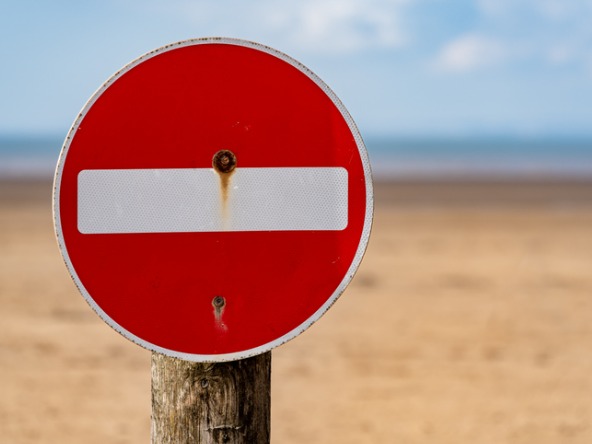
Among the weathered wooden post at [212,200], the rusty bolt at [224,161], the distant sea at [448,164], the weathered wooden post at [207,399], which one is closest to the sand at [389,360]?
the weathered wooden post at [207,399]

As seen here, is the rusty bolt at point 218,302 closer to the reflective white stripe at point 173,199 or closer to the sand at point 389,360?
the reflective white stripe at point 173,199

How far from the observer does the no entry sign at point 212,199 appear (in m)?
1.63

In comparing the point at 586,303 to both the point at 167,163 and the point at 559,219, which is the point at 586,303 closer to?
the point at 167,163

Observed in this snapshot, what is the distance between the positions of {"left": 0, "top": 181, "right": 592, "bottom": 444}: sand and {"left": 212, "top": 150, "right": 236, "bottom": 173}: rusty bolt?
3.81 meters

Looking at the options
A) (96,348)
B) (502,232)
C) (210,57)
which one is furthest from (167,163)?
(502,232)

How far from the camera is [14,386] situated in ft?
20.3

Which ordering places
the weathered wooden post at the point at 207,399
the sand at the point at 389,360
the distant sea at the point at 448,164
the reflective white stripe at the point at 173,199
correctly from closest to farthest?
1. the reflective white stripe at the point at 173,199
2. the weathered wooden post at the point at 207,399
3. the sand at the point at 389,360
4. the distant sea at the point at 448,164

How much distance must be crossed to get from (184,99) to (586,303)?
8392 mm

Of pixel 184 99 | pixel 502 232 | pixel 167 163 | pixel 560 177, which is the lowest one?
pixel 167 163

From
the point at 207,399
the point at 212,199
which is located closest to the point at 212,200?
the point at 212,199

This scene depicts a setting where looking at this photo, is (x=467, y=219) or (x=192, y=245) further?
(x=467, y=219)

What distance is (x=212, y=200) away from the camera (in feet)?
5.35

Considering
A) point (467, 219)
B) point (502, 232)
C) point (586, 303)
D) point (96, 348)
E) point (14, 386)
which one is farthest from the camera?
point (467, 219)

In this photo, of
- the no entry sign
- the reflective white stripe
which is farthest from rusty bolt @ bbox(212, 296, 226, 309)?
the reflective white stripe
